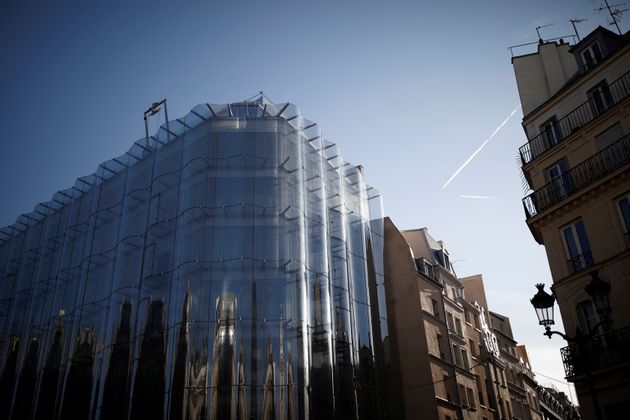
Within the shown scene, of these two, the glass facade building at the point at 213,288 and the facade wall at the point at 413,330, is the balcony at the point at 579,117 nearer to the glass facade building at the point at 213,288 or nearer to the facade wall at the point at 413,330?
the glass facade building at the point at 213,288

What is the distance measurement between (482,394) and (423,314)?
883 centimetres

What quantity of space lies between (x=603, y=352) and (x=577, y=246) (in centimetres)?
403

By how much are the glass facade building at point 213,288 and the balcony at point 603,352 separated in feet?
30.5

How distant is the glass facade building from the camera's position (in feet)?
69.0

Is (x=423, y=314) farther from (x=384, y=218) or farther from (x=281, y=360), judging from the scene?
(x=281, y=360)

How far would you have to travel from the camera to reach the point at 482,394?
116 feet

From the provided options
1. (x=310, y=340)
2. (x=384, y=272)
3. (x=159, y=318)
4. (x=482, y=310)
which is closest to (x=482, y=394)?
(x=482, y=310)

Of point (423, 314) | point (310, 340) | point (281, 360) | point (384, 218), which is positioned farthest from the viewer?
point (384, 218)

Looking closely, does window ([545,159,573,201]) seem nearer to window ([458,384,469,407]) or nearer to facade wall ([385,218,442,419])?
facade wall ([385,218,442,419])

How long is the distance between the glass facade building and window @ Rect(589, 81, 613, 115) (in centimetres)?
1267

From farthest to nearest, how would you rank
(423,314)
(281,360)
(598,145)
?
(423,314), (281,360), (598,145)

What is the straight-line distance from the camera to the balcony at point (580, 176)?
60.0 ft

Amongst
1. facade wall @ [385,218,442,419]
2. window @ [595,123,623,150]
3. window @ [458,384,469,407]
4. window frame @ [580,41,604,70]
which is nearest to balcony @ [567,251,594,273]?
window @ [595,123,623,150]

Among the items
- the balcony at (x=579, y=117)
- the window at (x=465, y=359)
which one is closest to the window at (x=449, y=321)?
the window at (x=465, y=359)
